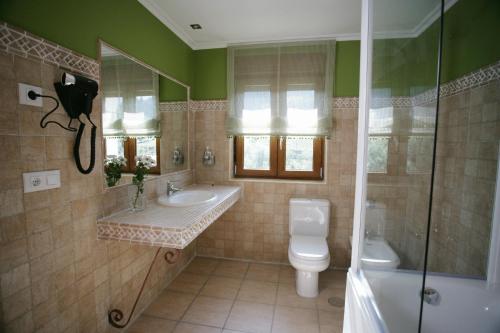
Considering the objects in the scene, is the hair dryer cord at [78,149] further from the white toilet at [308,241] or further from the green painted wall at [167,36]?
the white toilet at [308,241]

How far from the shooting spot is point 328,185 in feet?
8.72

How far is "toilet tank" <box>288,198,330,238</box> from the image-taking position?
2.52 metres

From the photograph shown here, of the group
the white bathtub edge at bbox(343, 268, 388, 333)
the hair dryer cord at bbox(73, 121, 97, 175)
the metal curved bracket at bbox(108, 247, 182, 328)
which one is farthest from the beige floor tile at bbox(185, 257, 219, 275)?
the hair dryer cord at bbox(73, 121, 97, 175)

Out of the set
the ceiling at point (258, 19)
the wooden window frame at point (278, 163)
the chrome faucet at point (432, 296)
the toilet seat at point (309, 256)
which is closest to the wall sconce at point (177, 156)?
the wooden window frame at point (278, 163)

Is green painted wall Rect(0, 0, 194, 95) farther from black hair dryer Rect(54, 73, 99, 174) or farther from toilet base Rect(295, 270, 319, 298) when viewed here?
toilet base Rect(295, 270, 319, 298)

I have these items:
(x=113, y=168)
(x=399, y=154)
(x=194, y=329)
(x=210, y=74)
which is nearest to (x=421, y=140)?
(x=399, y=154)

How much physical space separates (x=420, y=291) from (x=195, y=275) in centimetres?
208

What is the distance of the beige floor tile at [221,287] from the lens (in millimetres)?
2254

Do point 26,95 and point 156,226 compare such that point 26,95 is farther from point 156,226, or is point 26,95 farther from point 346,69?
point 346,69

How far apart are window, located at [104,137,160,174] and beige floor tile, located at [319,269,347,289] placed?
1950 millimetres

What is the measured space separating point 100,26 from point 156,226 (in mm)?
1311

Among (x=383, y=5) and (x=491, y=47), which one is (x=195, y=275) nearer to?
(x=383, y=5)

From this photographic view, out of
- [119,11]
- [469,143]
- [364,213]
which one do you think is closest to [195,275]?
[364,213]

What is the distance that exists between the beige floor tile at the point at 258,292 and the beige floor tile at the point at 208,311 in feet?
0.57
